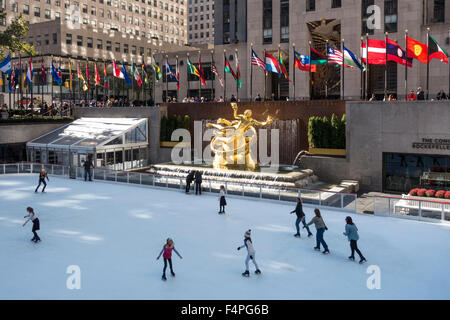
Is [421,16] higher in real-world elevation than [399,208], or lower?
higher

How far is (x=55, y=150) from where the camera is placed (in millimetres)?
33875

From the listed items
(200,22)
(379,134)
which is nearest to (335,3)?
(379,134)

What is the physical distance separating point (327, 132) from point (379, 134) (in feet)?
11.8

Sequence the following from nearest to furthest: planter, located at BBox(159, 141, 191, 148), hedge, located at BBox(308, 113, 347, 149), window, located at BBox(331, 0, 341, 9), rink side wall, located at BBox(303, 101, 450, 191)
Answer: rink side wall, located at BBox(303, 101, 450, 191) < hedge, located at BBox(308, 113, 347, 149) < planter, located at BBox(159, 141, 191, 148) < window, located at BBox(331, 0, 341, 9)

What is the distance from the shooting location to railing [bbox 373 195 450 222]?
16812 mm

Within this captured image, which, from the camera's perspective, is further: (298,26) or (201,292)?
(298,26)

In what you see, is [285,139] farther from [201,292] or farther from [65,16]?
[65,16]

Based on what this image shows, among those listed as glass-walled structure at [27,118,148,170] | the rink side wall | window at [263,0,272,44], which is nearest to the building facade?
window at [263,0,272,44]

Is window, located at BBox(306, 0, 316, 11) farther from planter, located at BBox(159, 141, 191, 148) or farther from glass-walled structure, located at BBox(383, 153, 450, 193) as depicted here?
glass-walled structure, located at BBox(383, 153, 450, 193)

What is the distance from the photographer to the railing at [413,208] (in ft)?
55.2

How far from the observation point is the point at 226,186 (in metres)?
22.7

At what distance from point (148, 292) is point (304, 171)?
1821 centimetres

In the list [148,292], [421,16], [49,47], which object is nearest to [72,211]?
[148,292]

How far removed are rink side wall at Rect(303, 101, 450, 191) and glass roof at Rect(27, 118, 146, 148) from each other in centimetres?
1590
